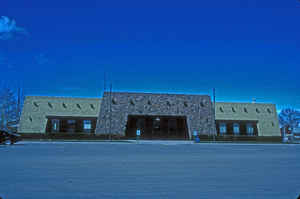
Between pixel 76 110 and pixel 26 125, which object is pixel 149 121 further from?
pixel 26 125

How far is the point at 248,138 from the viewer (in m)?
40.9

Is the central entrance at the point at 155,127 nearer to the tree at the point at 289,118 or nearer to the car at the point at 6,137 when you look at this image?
the car at the point at 6,137

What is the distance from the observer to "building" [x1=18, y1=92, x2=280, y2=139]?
4050 cm

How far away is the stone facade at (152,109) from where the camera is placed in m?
40.3

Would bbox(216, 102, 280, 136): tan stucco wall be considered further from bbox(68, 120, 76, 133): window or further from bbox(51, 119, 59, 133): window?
bbox(51, 119, 59, 133): window

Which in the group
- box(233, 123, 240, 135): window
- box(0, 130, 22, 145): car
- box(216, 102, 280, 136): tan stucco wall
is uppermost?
box(216, 102, 280, 136): tan stucco wall

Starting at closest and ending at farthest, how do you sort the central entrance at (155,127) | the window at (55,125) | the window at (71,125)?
the window at (55,125)
the window at (71,125)
the central entrance at (155,127)

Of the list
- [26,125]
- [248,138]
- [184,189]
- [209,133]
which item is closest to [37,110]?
[26,125]

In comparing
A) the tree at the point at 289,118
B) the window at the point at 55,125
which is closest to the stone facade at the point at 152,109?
the window at the point at 55,125

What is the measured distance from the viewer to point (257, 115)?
150 feet

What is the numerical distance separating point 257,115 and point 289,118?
34677 millimetres

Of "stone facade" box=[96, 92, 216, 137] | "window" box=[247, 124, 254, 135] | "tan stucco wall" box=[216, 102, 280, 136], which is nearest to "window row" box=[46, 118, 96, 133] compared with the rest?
"stone facade" box=[96, 92, 216, 137]

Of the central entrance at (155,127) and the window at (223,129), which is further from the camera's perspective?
the window at (223,129)

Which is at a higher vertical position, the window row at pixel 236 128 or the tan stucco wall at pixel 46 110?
the tan stucco wall at pixel 46 110
